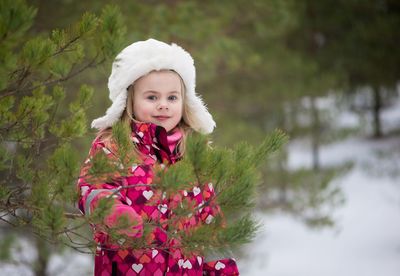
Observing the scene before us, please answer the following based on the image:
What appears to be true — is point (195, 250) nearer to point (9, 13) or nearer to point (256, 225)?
point (256, 225)

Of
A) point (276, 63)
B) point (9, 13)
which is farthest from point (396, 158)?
point (9, 13)

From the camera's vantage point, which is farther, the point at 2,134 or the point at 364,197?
the point at 364,197

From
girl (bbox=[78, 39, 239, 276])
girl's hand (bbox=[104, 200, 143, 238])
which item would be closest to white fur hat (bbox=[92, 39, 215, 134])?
girl (bbox=[78, 39, 239, 276])

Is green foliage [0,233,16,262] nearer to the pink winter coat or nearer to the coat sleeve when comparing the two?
the pink winter coat

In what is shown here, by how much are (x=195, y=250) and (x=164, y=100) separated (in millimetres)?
639

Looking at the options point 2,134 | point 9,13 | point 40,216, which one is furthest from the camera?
point 2,134

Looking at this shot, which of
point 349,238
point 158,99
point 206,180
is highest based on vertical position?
point 349,238

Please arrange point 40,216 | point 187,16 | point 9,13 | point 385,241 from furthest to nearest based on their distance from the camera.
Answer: point 385,241
point 187,16
point 40,216
point 9,13

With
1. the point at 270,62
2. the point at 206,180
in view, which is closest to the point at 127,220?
the point at 206,180

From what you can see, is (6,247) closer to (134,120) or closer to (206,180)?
(134,120)

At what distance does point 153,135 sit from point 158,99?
0.53 ft

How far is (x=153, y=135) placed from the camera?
6.46 feet

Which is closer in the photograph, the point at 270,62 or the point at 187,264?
the point at 187,264

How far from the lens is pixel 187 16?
4.86 metres
